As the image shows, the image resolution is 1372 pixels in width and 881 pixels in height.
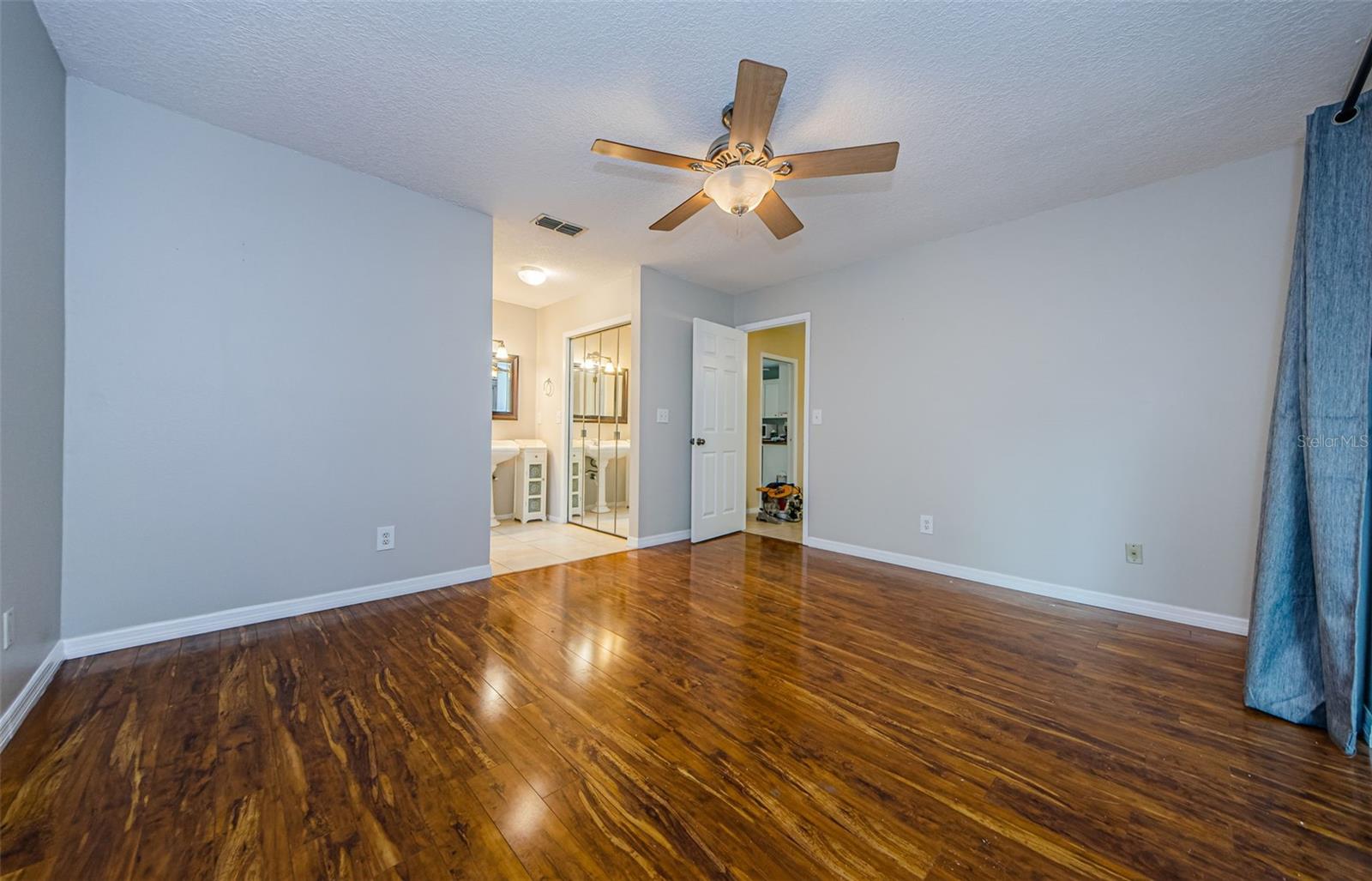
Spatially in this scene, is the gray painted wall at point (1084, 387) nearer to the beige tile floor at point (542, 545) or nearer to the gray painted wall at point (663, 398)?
the gray painted wall at point (663, 398)

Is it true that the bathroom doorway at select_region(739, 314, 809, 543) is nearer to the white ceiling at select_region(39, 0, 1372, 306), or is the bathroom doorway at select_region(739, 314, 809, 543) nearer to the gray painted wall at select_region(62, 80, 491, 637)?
the white ceiling at select_region(39, 0, 1372, 306)

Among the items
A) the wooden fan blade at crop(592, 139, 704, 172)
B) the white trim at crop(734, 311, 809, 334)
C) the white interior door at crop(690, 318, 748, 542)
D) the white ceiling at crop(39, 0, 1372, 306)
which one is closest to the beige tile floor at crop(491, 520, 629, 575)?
the white interior door at crop(690, 318, 748, 542)

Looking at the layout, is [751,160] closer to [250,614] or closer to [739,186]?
[739,186]

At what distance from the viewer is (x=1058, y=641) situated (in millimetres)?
2379

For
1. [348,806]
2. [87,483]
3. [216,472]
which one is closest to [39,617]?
[87,483]

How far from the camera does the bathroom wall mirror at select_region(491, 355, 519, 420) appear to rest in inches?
208

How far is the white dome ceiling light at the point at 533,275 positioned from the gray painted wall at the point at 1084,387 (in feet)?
8.71

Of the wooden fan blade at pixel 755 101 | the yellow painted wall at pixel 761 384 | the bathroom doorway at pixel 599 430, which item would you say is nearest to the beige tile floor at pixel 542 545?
the bathroom doorway at pixel 599 430

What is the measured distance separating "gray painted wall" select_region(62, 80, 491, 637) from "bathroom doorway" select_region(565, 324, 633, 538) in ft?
5.69

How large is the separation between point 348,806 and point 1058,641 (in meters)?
2.96

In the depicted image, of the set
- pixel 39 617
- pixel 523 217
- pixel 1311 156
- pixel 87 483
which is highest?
pixel 523 217

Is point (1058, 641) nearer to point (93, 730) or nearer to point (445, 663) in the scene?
point (445, 663)

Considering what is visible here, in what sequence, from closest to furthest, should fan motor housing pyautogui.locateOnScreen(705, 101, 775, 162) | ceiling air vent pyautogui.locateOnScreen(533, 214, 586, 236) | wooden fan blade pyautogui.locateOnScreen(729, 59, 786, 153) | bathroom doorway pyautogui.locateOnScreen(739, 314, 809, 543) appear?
wooden fan blade pyautogui.locateOnScreen(729, 59, 786, 153), fan motor housing pyautogui.locateOnScreen(705, 101, 775, 162), ceiling air vent pyautogui.locateOnScreen(533, 214, 586, 236), bathroom doorway pyautogui.locateOnScreen(739, 314, 809, 543)

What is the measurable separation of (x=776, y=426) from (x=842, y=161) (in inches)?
189
